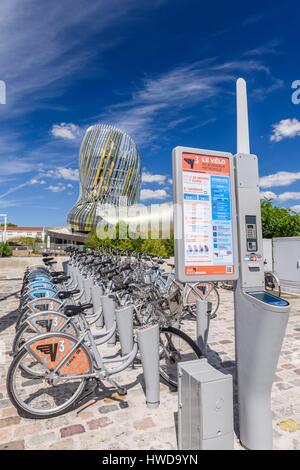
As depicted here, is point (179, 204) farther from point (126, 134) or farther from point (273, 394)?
point (126, 134)

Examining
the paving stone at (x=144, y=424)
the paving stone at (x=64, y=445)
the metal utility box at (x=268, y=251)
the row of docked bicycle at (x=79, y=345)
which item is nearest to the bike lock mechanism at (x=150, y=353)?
the row of docked bicycle at (x=79, y=345)

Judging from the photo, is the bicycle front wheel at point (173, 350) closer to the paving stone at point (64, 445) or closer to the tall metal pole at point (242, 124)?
the paving stone at point (64, 445)

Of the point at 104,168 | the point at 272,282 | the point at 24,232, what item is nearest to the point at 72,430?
the point at 272,282

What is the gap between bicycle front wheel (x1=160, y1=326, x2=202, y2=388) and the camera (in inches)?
114

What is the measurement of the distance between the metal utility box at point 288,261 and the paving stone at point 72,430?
282 inches

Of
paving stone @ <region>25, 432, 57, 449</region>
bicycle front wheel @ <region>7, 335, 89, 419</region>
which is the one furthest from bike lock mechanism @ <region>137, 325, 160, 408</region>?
paving stone @ <region>25, 432, 57, 449</region>

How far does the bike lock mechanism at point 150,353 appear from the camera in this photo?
262cm

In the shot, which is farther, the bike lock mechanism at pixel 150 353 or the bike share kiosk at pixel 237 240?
the bike lock mechanism at pixel 150 353

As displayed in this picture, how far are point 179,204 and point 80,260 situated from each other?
5.65 metres

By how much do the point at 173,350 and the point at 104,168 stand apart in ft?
177

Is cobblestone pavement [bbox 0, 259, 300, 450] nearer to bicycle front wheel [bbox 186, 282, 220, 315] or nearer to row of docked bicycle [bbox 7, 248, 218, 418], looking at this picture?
row of docked bicycle [bbox 7, 248, 218, 418]

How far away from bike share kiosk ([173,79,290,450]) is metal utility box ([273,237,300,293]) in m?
6.76

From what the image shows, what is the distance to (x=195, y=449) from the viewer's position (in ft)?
6.42

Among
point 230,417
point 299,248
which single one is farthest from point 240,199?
point 299,248
